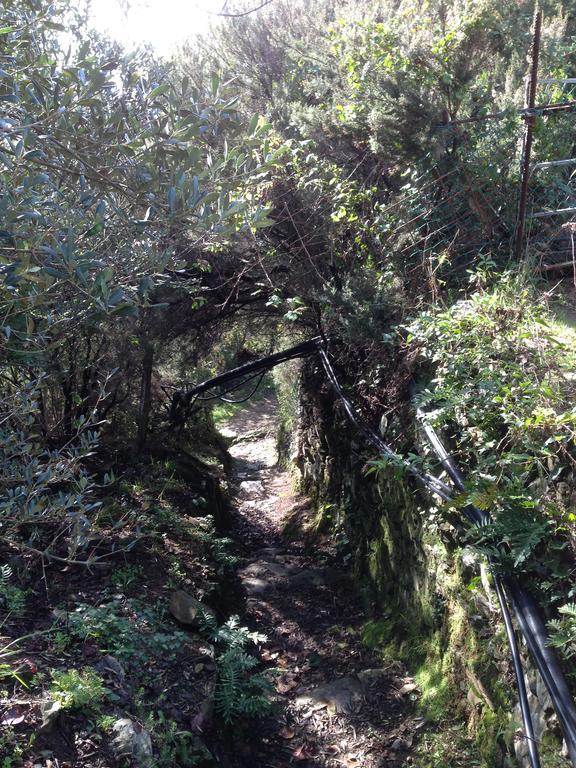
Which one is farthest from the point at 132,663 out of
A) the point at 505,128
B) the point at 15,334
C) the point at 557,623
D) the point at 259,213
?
the point at 505,128

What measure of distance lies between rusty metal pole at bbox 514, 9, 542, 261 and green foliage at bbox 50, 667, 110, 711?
421 centimetres

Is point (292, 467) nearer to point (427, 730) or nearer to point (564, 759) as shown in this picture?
point (427, 730)

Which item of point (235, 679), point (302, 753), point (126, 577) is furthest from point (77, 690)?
point (302, 753)

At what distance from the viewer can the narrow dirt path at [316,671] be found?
4.04 meters

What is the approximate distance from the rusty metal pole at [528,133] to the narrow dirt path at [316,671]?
3.50 m

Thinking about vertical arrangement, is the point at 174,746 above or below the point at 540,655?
below

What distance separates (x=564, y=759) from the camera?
2678 mm

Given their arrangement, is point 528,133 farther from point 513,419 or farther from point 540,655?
point 540,655

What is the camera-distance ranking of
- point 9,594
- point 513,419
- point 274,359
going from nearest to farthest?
1. point 513,419
2. point 9,594
3. point 274,359

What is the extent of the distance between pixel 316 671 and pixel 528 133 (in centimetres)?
448

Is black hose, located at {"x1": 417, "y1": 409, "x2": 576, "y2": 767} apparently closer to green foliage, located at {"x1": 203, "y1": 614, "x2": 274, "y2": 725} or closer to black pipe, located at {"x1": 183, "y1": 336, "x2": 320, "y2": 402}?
green foliage, located at {"x1": 203, "y1": 614, "x2": 274, "y2": 725}

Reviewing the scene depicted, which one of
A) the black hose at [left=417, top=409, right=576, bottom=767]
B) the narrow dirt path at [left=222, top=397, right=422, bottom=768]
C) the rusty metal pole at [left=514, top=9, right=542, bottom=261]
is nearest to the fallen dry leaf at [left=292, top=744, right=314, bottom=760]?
the narrow dirt path at [left=222, top=397, right=422, bottom=768]

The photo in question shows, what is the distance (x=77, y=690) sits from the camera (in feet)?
10.5

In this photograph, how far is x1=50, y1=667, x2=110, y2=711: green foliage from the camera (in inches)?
124
